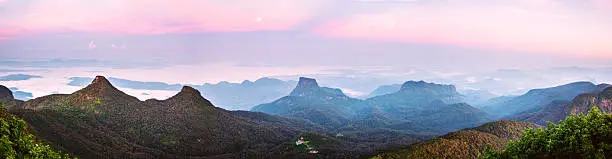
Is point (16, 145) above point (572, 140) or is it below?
below

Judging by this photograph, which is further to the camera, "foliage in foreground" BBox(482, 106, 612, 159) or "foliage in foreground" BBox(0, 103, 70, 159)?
"foliage in foreground" BBox(482, 106, 612, 159)

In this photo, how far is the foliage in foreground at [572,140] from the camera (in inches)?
1821

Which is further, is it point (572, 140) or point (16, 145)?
point (572, 140)

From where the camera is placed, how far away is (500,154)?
55594 mm

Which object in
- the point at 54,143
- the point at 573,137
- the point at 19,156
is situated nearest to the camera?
the point at 19,156

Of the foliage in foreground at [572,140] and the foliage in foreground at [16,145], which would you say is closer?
the foliage in foreground at [16,145]

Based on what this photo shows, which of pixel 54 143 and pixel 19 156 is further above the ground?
pixel 19 156

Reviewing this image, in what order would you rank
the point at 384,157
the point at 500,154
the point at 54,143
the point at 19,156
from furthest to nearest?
the point at 54,143 → the point at 384,157 → the point at 500,154 → the point at 19,156

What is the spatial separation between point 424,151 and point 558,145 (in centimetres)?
13881

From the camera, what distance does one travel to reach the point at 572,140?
47719mm

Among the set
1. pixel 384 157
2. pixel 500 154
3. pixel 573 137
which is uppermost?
pixel 573 137

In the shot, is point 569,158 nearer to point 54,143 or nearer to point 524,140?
point 524,140

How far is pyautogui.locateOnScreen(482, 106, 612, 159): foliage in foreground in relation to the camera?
46250 mm

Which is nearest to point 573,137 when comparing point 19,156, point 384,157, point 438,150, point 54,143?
point 19,156
